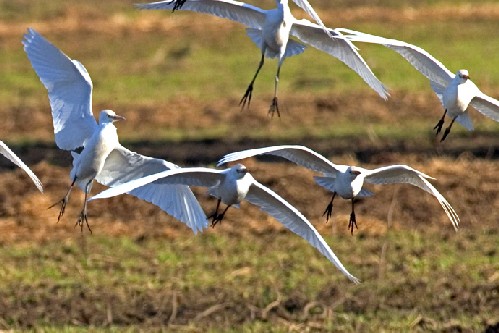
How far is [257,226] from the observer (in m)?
15.5

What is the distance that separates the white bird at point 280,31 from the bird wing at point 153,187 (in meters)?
0.75

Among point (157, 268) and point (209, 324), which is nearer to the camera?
point (209, 324)

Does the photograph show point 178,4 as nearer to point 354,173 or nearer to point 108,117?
point 108,117

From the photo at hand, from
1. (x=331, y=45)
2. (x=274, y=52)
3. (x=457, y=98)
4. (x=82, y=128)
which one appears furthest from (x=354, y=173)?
(x=82, y=128)

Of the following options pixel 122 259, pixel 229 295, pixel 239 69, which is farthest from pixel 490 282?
pixel 239 69

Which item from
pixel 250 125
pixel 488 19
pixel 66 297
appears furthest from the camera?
pixel 488 19

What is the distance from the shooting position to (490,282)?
1297cm

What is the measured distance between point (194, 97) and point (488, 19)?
12.4m

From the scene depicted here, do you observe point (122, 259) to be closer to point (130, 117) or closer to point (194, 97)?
point (130, 117)

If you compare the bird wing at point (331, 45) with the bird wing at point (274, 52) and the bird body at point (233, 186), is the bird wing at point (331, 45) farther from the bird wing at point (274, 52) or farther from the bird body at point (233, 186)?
the bird body at point (233, 186)

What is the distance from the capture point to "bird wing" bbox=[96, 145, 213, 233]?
9070 millimetres

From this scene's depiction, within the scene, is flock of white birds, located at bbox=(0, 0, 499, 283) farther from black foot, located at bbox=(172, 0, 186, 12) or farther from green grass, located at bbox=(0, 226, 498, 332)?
green grass, located at bbox=(0, 226, 498, 332)

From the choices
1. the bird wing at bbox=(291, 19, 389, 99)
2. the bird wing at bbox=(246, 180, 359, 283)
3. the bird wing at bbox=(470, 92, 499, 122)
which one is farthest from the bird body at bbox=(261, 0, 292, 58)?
the bird wing at bbox=(470, 92, 499, 122)

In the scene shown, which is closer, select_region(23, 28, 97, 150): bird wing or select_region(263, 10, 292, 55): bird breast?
select_region(23, 28, 97, 150): bird wing
